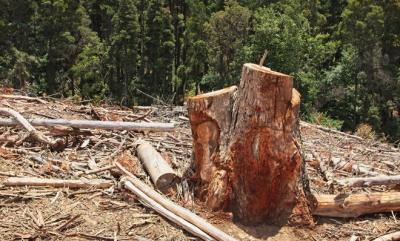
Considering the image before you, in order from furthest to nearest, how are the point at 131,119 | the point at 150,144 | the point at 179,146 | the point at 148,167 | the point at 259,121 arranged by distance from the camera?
the point at 131,119, the point at 179,146, the point at 150,144, the point at 148,167, the point at 259,121

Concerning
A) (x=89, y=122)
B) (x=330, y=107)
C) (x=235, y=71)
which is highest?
(x=89, y=122)

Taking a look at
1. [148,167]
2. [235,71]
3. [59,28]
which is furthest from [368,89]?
[148,167]

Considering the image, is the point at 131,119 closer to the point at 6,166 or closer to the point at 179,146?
the point at 179,146

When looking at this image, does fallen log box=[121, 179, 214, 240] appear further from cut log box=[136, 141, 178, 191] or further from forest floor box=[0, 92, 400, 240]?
cut log box=[136, 141, 178, 191]

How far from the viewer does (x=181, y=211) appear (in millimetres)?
5074

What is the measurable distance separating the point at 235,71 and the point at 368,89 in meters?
7.22

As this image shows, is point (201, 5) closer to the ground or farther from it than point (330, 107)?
farther from it

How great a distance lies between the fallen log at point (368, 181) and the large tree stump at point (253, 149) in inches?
25.4

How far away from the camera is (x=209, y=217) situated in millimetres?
5281

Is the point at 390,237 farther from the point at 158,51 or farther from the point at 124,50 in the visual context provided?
the point at 158,51

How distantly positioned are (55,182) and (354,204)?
305cm

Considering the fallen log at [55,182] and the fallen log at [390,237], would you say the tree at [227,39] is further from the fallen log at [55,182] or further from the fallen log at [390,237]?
the fallen log at [390,237]

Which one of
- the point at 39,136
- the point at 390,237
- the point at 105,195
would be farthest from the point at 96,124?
the point at 390,237

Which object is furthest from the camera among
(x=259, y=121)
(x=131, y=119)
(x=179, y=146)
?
(x=131, y=119)
